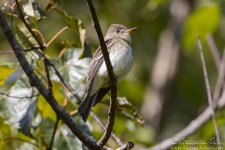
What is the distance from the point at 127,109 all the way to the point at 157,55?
3099 mm

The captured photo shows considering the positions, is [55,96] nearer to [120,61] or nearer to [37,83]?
[120,61]

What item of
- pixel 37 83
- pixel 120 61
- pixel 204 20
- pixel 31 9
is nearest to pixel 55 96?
pixel 120 61

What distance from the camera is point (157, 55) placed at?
697 cm

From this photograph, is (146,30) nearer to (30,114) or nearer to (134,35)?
(134,35)

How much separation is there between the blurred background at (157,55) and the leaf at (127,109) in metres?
1.53

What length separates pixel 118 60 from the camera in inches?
160

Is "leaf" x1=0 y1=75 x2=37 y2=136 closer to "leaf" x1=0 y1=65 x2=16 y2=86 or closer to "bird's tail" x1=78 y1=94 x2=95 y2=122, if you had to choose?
"leaf" x1=0 y1=65 x2=16 y2=86

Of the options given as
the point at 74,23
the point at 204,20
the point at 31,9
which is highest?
the point at 31,9

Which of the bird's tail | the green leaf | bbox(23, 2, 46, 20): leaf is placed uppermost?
bbox(23, 2, 46, 20): leaf

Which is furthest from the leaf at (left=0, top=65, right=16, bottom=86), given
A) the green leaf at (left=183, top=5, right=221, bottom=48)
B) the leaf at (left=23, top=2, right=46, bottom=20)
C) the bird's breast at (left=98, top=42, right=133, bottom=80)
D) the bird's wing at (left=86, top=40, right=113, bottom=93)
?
the green leaf at (left=183, top=5, right=221, bottom=48)

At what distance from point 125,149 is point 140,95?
2839 mm

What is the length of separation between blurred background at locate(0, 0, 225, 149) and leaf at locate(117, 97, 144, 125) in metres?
1.53

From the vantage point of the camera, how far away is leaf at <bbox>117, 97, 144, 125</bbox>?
3.87m

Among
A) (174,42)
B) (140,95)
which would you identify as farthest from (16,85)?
(174,42)
